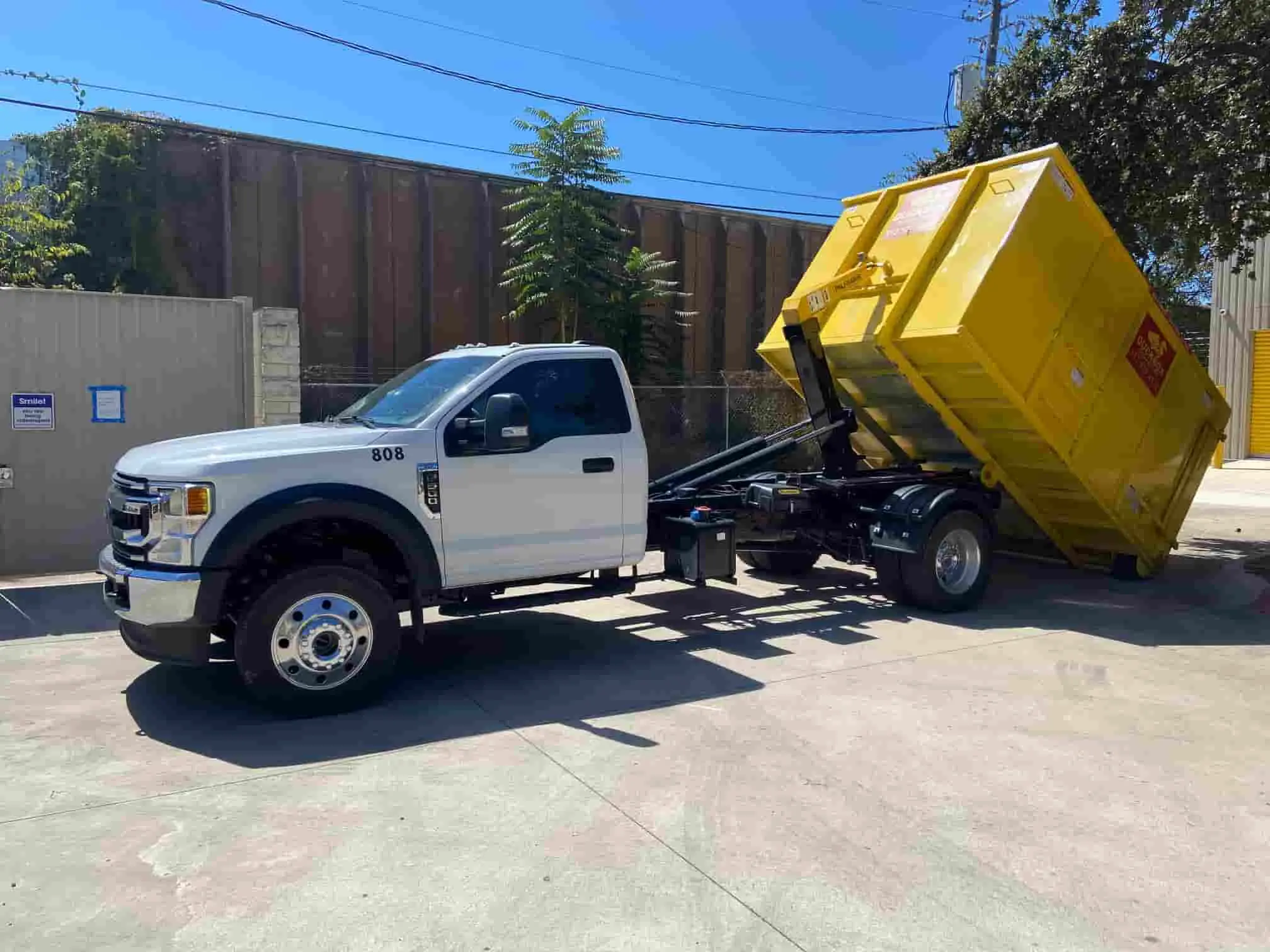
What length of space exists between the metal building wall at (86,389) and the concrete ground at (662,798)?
7.71ft

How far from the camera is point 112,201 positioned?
701 inches

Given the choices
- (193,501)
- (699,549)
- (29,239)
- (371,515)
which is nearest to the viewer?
(193,501)

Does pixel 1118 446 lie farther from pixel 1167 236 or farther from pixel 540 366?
pixel 540 366

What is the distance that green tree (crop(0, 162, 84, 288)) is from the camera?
14.5 metres

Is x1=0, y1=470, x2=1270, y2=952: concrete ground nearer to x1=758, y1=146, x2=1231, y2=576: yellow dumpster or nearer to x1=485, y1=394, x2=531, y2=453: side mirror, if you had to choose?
x1=485, y1=394, x2=531, y2=453: side mirror

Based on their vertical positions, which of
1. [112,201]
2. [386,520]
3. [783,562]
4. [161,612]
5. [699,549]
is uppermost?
[112,201]

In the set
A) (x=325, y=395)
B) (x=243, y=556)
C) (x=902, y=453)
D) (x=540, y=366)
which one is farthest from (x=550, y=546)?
(x=325, y=395)

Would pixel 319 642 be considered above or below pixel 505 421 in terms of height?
below

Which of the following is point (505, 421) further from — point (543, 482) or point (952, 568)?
point (952, 568)

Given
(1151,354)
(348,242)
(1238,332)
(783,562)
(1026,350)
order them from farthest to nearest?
1. (1238,332)
2. (348,242)
3. (783,562)
4. (1151,354)
5. (1026,350)

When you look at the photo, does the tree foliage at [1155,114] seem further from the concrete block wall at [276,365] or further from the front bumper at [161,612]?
the front bumper at [161,612]

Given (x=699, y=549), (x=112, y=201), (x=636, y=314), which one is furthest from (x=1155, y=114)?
(x=112, y=201)

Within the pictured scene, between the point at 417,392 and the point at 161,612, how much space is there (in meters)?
2.25

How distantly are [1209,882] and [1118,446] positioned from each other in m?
5.99
